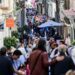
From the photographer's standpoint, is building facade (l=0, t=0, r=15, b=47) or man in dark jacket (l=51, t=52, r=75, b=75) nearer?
man in dark jacket (l=51, t=52, r=75, b=75)

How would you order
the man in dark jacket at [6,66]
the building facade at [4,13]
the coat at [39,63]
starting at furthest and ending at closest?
1. the building facade at [4,13]
2. the man in dark jacket at [6,66]
3. the coat at [39,63]

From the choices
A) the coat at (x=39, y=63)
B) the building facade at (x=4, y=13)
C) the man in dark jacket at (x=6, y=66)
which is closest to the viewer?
the coat at (x=39, y=63)

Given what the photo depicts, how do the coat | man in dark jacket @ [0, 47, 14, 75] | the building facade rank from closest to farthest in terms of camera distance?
1. the coat
2. man in dark jacket @ [0, 47, 14, 75]
3. the building facade

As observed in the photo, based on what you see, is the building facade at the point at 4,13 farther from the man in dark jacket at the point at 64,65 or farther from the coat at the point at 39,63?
the coat at the point at 39,63

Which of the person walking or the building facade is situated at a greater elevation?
the person walking

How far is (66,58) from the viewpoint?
1088 cm

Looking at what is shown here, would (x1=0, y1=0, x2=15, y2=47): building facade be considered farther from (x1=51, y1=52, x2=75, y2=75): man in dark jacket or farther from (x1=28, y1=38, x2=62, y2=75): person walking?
(x1=28, y1=38, x2=62, y2=75): person walking

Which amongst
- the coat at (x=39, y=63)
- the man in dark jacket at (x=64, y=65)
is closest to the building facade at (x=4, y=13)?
the man in dark jacket at (x=64, y=65)

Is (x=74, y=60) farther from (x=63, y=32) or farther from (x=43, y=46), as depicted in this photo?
(x=63, y=32)

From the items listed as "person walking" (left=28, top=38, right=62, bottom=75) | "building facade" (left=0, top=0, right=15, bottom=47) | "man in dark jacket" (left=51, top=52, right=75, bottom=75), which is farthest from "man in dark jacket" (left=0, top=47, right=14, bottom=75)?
"building facade" (left=0, top=0, right=15, bottom=47)

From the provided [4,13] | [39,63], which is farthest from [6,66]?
[4,13]

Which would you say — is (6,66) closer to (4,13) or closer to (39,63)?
(39,63)

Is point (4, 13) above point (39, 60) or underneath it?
underneath

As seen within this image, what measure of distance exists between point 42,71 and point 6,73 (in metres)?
0.81
